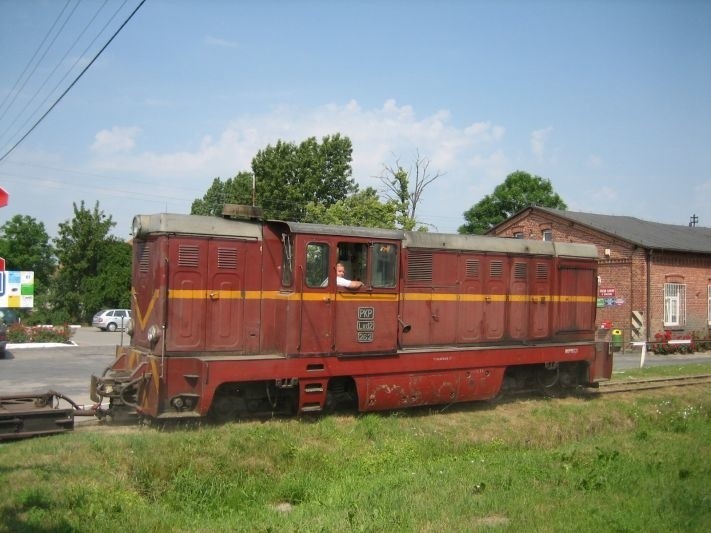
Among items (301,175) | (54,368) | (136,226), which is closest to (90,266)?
(301,175)

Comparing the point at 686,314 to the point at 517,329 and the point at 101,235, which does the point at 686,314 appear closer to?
the point at 517,329

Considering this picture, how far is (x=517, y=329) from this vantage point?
13289mm

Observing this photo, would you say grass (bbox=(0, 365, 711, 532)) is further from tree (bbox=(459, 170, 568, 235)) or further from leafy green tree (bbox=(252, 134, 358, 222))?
tree (bbox=(459, 170, 568, 235))

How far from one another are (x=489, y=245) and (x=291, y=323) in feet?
15.8

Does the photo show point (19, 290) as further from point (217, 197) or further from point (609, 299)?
point (217, 197)

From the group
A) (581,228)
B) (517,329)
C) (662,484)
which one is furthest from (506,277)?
(581,228)

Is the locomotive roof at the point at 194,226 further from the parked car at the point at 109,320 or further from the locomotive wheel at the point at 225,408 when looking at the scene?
the parked car at the point at 109,320

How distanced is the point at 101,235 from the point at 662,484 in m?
45.9

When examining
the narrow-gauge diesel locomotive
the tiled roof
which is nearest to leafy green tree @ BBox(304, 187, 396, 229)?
the tiled roof

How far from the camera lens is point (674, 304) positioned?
29.9 meters

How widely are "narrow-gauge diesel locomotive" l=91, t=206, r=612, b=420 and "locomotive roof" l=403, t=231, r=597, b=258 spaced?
5 cm

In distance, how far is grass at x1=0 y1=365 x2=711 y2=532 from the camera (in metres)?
6.43

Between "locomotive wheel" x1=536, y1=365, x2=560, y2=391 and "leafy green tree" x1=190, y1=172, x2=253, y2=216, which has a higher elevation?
"leafy green tree" x1=190, y1=172, x2=253, y2=216

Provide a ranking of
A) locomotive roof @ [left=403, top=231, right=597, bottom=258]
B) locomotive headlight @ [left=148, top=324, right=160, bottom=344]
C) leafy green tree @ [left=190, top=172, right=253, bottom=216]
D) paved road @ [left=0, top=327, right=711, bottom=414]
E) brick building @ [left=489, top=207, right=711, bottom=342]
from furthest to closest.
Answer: leafy green tree @ [left=190, top=172, right=253, bottom=216] < brick building @ [left=489, top=207, right=711, bottom=342] < paved road @ [left=0, top=327, right=711, bottom=414] < locomotive roof @ [left=403, top=231, right=597, bottom=258] < locomotive headlight @ [left=148, top=324, right=160, bottom=344]
